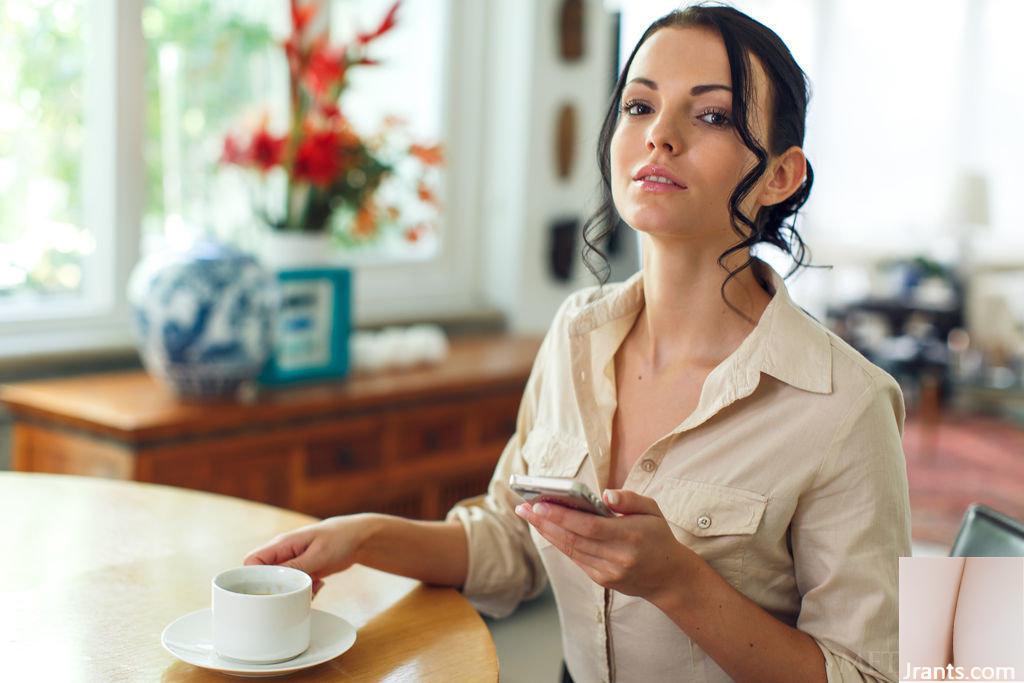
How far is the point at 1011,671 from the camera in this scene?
84 cm

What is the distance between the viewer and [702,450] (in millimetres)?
1213

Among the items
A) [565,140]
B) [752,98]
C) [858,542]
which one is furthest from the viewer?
[565,140]

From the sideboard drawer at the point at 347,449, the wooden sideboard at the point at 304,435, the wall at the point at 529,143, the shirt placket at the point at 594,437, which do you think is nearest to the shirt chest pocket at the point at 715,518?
the shirt placket at the point at 594,437

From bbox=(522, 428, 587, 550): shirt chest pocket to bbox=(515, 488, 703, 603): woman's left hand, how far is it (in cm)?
27

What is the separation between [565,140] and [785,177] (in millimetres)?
2582

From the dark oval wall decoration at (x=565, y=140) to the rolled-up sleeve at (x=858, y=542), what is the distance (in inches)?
108

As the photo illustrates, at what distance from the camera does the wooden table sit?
1.00m

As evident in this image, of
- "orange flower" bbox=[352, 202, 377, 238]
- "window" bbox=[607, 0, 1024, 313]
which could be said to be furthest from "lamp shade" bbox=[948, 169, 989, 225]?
"orange flower" bbox=[352, 202, 377, 238]

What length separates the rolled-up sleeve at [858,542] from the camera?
3.61ft

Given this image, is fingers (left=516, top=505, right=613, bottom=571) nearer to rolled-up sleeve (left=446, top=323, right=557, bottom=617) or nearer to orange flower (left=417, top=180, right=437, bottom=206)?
rolled-up sleeve (left=446, top=323, right=557, bottom=617)

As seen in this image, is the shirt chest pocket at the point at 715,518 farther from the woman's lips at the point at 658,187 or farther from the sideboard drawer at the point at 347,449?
the sideboard drawer at the point at 347,449

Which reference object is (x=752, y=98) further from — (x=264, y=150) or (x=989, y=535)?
(x=264, y=150)

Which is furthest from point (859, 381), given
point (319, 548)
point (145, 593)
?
point (145, 593)

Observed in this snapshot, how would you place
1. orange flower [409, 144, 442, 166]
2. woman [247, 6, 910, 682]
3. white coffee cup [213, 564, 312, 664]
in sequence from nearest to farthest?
white coffee cup [213, 564, 312, 664], woman [247, 6, 910, 682], orange flower [409, 144, 442, 166]
